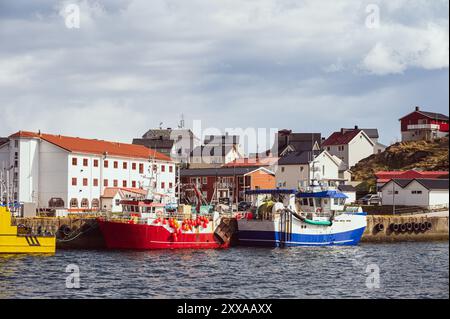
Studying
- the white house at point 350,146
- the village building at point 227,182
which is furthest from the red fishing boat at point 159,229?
the white house at point 350,146

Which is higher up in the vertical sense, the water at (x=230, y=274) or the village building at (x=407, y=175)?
the village building at (x=407, y=175)

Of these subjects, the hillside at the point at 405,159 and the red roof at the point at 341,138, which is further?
the red roof at the point at 341,138

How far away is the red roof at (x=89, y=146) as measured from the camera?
8150 centimetres

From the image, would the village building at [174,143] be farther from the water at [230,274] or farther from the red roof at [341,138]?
the water at [230,274]

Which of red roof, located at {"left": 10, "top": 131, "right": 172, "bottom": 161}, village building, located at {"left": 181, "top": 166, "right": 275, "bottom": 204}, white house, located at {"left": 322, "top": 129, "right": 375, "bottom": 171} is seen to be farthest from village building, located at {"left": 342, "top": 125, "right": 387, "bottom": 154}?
red roof, located at {"left": 10, "top": 131, "right": 172, "bottom": 161}

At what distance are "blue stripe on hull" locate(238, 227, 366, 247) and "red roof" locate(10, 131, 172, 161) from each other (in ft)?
65.1

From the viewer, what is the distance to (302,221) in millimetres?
62469

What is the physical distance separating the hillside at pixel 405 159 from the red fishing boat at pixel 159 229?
161 ft

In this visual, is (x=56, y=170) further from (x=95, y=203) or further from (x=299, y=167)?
(x=299, y=167)

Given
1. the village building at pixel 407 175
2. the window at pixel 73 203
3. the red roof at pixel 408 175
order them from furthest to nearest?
the red roof at pixel 408 175, the village building at pixel 407 175, the window at pixel 73 203

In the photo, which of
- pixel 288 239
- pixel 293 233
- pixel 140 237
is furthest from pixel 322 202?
pixel 140 237
